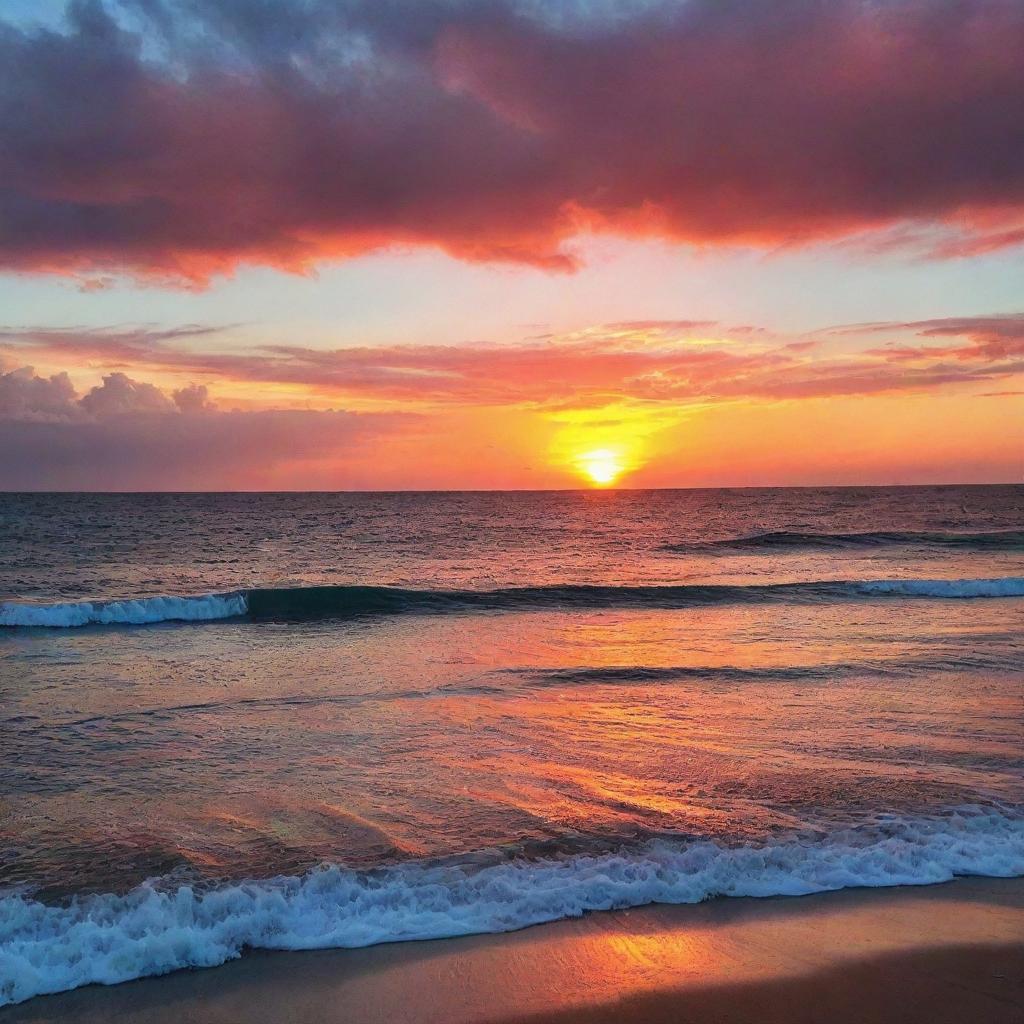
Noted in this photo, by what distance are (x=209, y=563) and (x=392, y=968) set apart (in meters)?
33.0

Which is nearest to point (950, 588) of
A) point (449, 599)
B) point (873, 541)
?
point (449, 599)

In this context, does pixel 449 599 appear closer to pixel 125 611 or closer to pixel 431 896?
pixel 125 611

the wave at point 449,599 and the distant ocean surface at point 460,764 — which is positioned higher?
the distant ocean surface at point 460,764

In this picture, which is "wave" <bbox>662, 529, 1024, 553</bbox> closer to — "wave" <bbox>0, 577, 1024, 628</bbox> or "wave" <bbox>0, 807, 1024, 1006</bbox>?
"wave" <bbox>0, 577, 1024, 628</bbox>

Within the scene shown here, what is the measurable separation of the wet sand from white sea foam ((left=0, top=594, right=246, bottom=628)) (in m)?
18.1

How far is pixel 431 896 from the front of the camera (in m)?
6.04

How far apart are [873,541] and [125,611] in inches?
1484

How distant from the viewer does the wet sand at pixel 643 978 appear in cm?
471

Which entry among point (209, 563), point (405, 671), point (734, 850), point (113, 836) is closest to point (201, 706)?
point (405, 671)

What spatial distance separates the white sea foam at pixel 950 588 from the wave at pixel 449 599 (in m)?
0.03

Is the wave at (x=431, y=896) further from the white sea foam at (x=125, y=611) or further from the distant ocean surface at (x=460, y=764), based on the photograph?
the white sea foam at (x=125, y=611)

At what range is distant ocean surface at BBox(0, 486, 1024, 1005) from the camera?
5.98m

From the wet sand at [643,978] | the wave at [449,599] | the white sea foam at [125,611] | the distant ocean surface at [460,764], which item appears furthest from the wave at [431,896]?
the white sea foam at [125,611]

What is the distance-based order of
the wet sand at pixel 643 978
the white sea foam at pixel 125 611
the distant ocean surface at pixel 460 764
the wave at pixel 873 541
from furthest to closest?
the wave at pixel 873 541 → the white sea foam at pixel 125 611 → the distant ocean surface at pixel 460 764 → the wet sand at pixel 643 978
